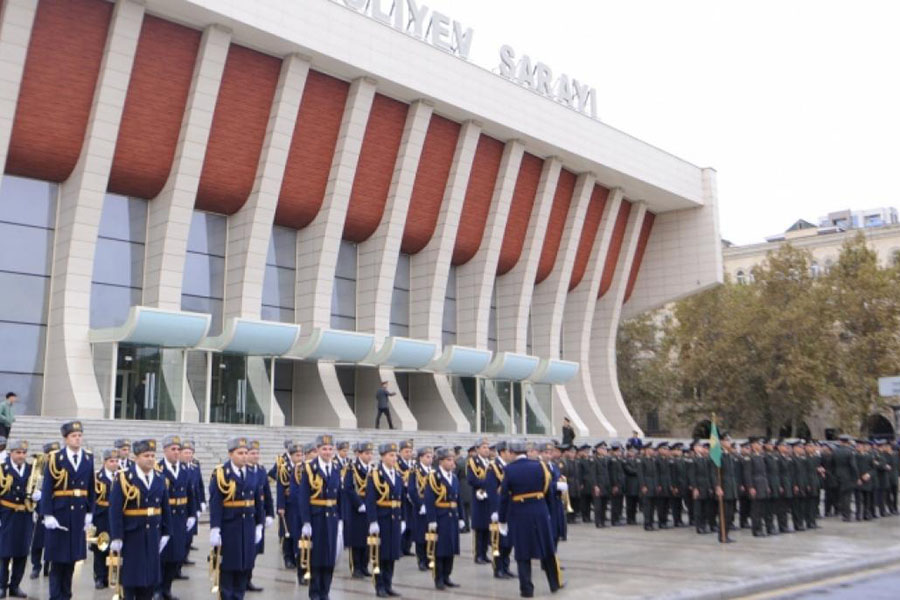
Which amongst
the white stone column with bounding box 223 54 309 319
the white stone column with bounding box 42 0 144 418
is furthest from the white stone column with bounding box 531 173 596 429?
the white stone column with bounding box 42 0 144 418

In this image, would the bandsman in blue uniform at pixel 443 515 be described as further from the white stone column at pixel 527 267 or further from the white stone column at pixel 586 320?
the white stone column at pixel 586 320

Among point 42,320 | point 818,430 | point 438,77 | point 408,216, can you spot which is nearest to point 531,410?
point 408,216

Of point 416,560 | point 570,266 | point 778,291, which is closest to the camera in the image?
point 416,560

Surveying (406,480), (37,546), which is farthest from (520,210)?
(37,546)

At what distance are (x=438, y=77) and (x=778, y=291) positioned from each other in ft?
84.4

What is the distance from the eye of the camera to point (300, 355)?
33250 millimetres

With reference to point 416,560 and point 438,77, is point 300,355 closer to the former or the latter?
point 438,77

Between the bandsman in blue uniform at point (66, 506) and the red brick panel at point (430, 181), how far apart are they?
27.7 meters

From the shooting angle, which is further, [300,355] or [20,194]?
[300,355]

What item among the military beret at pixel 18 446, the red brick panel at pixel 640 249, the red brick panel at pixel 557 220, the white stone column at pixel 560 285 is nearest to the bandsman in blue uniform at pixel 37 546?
the military beret at pixel 18 446

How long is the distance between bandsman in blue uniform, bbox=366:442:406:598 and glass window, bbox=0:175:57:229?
21.0 m

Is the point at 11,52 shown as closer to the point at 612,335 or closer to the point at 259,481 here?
the point at 259,481

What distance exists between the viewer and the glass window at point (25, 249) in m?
28.9

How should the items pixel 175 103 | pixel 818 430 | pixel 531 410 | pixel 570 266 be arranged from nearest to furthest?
pixel 175 103
pixel 531 410
pixel 570 266
pixel 818 430
